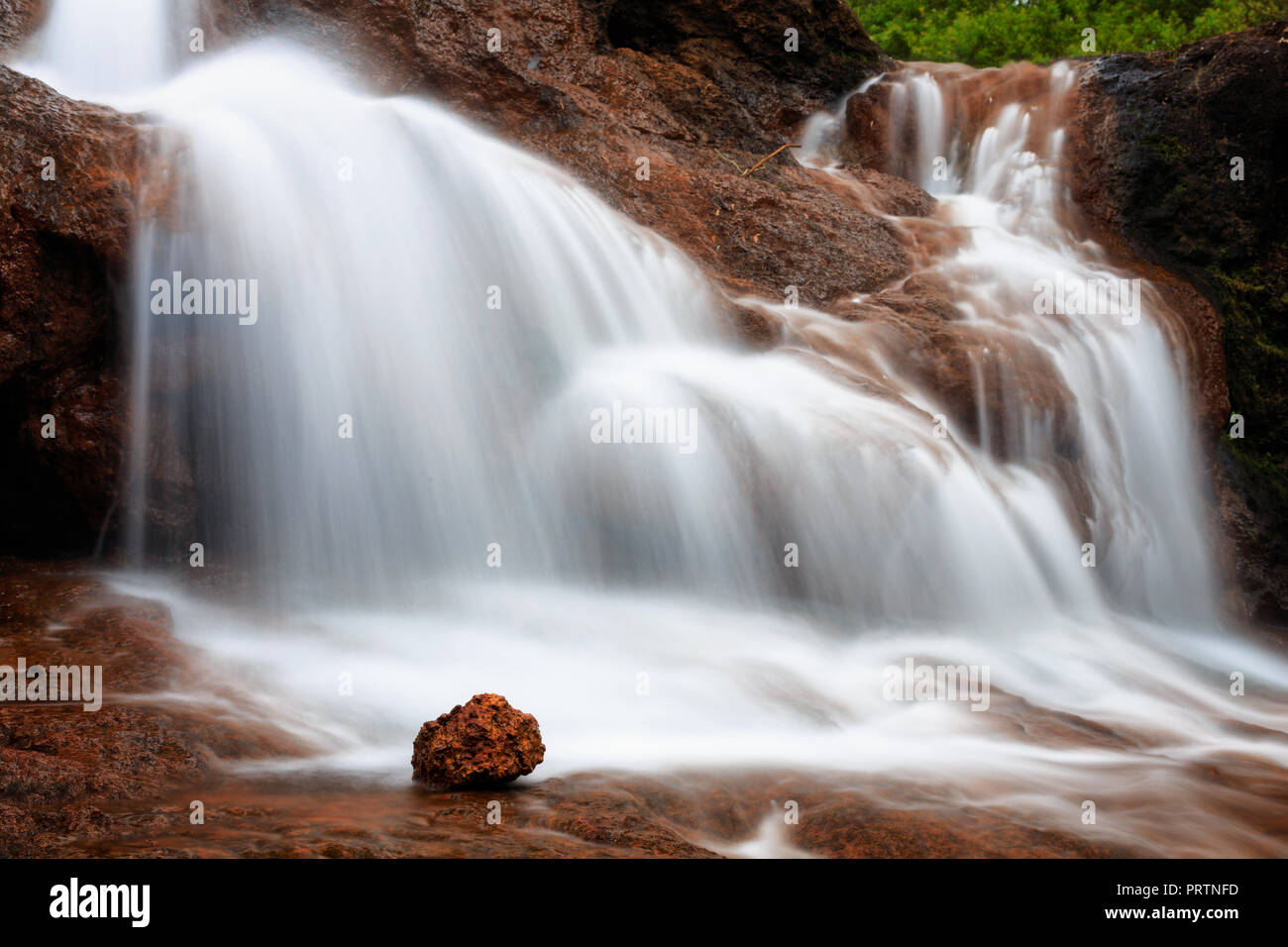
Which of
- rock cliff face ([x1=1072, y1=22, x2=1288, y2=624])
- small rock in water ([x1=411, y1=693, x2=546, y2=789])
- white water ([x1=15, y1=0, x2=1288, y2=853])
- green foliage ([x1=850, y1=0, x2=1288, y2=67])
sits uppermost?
green foliage ([x1=850, y1=0, x2=1288, y2=67])

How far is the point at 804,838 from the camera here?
3477 mm

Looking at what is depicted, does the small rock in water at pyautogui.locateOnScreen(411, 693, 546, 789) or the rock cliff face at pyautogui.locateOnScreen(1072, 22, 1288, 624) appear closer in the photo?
the small rock in water at pyautogui.locateOnScreen(411, 693, 546, 789)

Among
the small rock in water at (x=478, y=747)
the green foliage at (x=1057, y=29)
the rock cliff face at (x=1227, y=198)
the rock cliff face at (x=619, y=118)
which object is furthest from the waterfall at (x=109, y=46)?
the green foliage at (x=1057, y=29)

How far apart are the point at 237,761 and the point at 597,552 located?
9.07 ft

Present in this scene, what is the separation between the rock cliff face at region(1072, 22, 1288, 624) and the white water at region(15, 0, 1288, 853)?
1.17m

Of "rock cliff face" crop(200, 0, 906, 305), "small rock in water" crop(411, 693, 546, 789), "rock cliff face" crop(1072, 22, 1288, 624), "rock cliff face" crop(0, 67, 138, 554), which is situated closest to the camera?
"small rock in water" crop(411, 693, 546, 789)

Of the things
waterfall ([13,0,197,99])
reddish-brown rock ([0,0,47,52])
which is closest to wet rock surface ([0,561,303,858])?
waterfall ([13,0,197,99])

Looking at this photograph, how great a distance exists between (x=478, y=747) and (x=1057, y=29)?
1778cm

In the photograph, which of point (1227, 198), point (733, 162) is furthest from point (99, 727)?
point (1227, 198)

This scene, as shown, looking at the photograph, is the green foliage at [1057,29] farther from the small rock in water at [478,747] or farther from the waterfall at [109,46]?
the small rock in water at [478,747]

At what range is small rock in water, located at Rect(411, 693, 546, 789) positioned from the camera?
359cm

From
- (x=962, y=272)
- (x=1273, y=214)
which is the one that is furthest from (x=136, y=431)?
(x=1273, y=214)

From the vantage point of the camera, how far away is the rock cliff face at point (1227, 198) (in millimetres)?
8820

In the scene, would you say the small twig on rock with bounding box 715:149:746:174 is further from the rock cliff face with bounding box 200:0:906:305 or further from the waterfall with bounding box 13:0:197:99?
the waterfall with bounding box 13:0:197:99
